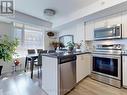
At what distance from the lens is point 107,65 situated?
3365 mm

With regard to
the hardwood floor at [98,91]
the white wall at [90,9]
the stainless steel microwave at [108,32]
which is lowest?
the hardwood floor at [98,91]

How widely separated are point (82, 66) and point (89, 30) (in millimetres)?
1598

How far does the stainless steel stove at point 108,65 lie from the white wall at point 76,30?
1029mm

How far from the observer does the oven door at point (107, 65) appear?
3072 mm

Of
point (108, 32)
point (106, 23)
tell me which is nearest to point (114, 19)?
point (106, 23)

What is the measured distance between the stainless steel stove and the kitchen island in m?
1.09

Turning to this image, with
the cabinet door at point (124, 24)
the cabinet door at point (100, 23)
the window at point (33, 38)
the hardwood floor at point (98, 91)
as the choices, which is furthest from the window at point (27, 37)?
the cabinet door at point (124, 24)

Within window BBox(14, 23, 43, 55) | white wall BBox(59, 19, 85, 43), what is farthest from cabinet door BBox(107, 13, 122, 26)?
window BBox(14, 23, 43, 55)

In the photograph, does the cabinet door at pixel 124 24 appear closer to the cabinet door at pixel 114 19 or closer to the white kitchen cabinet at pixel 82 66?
the cabinet door at pixel 114 19

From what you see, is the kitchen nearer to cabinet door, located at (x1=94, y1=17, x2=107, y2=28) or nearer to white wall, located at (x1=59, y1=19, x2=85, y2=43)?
cabinet door, located at (x1=94, y1=17, x2=107, y2=28)

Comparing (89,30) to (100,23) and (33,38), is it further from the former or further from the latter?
(33,38)

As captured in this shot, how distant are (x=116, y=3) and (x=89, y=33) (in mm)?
1683

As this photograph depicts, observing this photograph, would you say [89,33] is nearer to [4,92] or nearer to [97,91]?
[97,91]

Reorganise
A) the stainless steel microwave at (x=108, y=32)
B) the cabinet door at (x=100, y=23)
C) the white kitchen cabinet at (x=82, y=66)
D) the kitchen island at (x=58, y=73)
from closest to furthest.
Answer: the kitchen island at (x=58, y=73) → the white kitchen cabinet at (x=82, y=66) → the stainless steel microwave at (x=108, y=32) → the cabinet door at (x=100, y=23)
